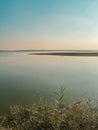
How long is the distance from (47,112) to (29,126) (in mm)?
598

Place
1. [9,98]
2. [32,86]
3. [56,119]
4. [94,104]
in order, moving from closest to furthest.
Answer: [56,119] < [94,104] < [9,98] < [32,86]

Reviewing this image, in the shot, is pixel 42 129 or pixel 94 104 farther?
pixel 94 104

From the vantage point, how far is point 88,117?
618cm

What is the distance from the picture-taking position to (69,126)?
6.16 meters

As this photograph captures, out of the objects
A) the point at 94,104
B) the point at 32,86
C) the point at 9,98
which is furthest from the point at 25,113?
the point at 32,86

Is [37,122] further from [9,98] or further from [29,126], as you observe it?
[9,98]

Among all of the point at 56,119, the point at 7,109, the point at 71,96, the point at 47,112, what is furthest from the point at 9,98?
the point at 56,119

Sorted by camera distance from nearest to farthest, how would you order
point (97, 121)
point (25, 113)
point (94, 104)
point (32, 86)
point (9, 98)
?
point (97, 121) → point (94, 104) → point (25, 113) → point (9, 98) → point (32, 86)

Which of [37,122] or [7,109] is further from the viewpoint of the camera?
[7,109]

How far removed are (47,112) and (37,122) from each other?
0.44 m

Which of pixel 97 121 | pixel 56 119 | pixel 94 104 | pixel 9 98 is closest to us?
pixel 56 119

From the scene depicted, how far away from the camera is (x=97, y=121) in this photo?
20.8ft

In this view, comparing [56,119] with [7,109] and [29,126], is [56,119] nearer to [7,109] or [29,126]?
[29,126]

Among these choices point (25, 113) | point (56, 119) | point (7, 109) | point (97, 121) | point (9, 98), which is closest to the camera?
point (56, 119)
